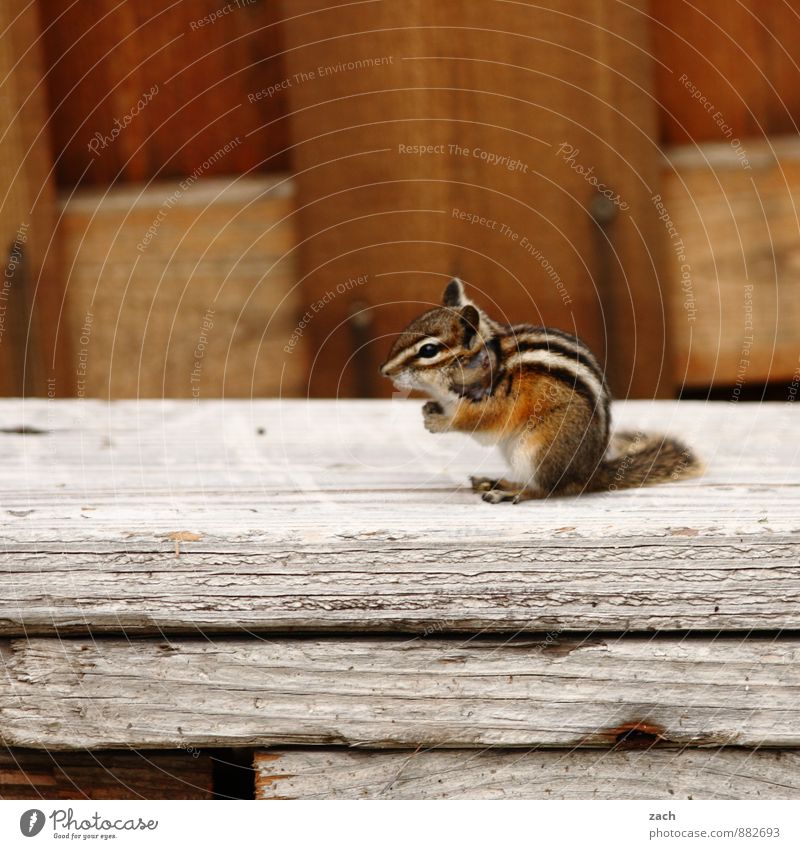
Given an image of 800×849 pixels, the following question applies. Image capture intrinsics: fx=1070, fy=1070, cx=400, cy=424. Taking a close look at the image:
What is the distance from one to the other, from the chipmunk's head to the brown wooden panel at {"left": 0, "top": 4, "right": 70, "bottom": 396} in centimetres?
98

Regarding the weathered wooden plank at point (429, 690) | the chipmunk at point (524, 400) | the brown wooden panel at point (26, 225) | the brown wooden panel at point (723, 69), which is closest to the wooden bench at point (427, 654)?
the weathered wooden plank at point (429, 690)

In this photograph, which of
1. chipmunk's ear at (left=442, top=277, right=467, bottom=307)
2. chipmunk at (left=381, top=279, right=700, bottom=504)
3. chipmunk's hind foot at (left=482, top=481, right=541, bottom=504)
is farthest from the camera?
chipmunk's ear at (left=442, top=277, right=467, bottom=307)

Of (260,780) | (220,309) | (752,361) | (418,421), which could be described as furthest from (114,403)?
(752,361)

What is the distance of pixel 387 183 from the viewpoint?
2.46 m

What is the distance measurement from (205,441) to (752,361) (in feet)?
4.29

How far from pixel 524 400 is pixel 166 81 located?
1.28 m

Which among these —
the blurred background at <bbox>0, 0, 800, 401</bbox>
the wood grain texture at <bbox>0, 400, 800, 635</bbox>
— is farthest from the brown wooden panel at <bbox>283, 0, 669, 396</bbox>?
the wood grain texture at <bbox>0, 400, 800, 635</bbox>

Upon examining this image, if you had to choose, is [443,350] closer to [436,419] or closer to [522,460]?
[436,419]

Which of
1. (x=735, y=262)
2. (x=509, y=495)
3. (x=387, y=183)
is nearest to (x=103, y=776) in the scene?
(x=509, y=495)

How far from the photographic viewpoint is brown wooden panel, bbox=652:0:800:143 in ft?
8.02

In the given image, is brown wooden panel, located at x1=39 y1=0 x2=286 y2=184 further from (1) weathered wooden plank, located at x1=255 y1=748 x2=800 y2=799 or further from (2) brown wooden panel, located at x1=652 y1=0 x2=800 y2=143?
(1) weathered wooden plank, located at x1=255 y1=748 x2=800 y2=799

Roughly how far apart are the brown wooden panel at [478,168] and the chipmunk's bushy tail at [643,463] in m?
0.51

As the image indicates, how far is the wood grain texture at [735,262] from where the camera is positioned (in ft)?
8.09

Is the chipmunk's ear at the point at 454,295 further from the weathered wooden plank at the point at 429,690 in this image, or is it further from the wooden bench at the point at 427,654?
the weathered wooden plank at the point at 429,690
